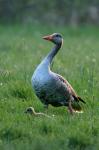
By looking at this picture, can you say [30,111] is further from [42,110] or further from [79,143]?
[79,143]

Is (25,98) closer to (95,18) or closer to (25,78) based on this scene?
(25,78)

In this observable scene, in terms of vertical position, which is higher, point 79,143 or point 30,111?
point 30,111

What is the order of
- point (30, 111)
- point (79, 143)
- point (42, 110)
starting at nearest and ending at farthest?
point (79, 143) < point (30, 111) < point (42, 110)

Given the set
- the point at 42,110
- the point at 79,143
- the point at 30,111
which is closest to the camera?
the point at 79,143

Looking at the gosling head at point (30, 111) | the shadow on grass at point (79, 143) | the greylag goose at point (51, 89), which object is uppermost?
the greylag goose at point (51, 89)

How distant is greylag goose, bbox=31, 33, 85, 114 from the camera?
9.60m

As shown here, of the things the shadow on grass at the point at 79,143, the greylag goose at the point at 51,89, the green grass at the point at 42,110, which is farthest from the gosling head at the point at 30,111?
the shadow on grass at the point at 79,143

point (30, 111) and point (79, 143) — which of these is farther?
point (30, 111)

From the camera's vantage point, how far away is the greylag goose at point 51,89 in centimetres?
960

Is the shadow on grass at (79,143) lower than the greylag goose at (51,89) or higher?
lower

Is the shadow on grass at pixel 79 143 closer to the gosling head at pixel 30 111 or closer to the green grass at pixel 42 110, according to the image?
the green grass at pixel 42 110

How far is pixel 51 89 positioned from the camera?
972 cm

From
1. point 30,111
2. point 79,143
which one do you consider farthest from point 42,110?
point 79,143

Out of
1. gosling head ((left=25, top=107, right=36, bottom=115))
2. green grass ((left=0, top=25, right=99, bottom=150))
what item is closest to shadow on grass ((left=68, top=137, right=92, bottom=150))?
green grass ((left=0, top=25, right=99, bottom=150))
